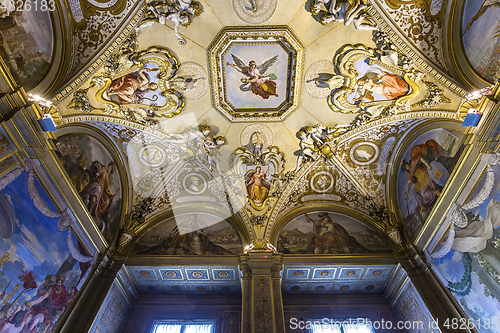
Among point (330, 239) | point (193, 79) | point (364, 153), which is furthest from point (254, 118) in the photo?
point (330, 239)

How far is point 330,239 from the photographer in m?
11.0

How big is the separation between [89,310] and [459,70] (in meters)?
12.6

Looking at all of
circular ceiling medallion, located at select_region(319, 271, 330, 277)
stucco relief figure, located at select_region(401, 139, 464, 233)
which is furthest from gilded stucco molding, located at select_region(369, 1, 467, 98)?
circular ceiling medallion, located at select_region(319, 271, 330, 277)

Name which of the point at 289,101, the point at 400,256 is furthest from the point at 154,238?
the point at 400,256

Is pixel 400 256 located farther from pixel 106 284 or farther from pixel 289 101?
pixel 106 284

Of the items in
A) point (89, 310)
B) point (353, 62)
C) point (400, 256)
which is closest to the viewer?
point (89, 310)

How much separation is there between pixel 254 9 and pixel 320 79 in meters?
3.13

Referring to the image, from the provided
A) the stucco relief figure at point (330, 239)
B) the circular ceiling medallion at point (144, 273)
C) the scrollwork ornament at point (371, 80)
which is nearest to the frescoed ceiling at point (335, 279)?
the stucco relief figure at point (330, 239)

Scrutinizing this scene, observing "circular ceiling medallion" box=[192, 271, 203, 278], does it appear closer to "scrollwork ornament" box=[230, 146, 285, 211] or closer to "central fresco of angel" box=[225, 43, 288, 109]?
"scrollwork ornament" box=[230, 146, 285, 211]

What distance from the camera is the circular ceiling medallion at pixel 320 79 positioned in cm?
921

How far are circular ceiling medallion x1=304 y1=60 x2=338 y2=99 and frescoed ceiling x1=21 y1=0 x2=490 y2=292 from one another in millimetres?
47

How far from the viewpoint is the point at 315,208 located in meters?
12.1

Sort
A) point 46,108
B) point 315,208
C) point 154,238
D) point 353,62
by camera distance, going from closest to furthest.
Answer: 1. point 46,108
2. point 353,62
3. point 154,238
4. point 315,208

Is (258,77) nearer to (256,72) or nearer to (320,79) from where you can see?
(256,72)
